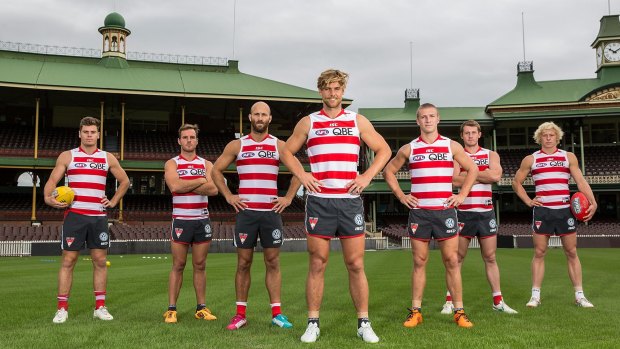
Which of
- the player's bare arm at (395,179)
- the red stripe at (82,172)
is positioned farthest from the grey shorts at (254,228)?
the red stripe at (82,172)

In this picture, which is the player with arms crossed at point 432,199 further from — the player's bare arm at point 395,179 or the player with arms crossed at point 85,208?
the player with arms crossed at point 85,208

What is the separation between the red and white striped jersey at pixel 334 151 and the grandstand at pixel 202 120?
24.6 m

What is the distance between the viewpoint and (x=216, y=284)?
10273mm

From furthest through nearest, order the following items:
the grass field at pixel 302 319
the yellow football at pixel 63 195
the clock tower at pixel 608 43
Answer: the clock tower at pixel 608 43 → the yellow football at pixel 63 195 → the grass field at pixel 302 319

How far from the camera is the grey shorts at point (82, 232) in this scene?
642 centimetres

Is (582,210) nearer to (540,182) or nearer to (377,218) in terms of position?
(540,182)

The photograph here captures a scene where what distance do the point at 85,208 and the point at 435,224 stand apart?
4318 mm

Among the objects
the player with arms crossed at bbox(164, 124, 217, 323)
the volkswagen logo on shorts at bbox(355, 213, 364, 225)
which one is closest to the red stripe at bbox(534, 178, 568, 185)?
the volkswagen logo on shorts at bbox(355, 213, 364, 225)

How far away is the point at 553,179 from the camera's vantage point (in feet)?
24.7

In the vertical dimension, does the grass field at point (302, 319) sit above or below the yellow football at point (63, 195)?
below

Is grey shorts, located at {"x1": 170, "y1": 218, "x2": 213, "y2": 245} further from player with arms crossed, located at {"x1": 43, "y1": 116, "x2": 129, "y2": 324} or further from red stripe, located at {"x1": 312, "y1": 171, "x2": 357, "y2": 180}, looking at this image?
red stripe, located at {"x1": 312, "y1": 171, "x2": 357, "y2": 180}

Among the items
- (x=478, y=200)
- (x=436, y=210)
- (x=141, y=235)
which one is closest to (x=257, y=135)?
(x=436, y=210)

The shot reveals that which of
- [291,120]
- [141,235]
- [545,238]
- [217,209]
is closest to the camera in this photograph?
[545,238]

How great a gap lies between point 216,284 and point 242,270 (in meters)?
4.59
